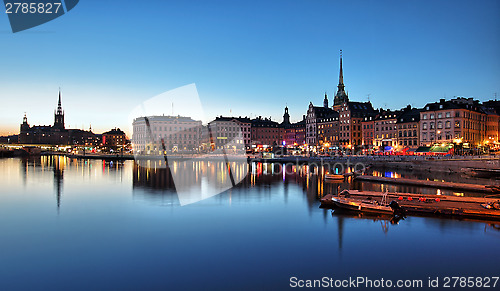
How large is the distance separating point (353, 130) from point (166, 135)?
80.7m

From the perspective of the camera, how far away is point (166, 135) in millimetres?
154250

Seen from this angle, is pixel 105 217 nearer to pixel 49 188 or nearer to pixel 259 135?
pixel 49 188

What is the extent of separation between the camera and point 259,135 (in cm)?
15662

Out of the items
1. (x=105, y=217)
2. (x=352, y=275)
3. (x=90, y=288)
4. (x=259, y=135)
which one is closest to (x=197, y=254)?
(x=90, y=288)

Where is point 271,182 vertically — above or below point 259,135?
below

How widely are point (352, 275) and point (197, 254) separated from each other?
8.08 m

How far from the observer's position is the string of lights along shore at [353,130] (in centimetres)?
8319

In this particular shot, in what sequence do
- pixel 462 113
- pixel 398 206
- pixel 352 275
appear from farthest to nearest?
pixel 462 113 < pixel 398 206 < pixel 352 275

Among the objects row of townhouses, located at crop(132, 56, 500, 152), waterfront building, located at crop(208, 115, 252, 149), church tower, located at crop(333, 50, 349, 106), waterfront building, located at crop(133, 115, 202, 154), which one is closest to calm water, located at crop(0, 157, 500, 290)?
row of townhouses, located at crop(132, 56, 500, 152)

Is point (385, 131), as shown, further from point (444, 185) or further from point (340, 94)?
point (444, 185)

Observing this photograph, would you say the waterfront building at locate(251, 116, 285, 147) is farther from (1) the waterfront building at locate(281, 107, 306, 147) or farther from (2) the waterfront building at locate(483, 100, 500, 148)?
(2) the waterfront building at locate(483, 100, 500, 148)

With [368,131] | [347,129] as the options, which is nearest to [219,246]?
[368,131]

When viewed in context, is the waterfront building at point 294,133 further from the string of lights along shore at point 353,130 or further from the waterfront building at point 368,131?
the waterfront building at point 368,131

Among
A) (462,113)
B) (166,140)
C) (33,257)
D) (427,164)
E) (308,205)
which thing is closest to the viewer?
(33,257)
